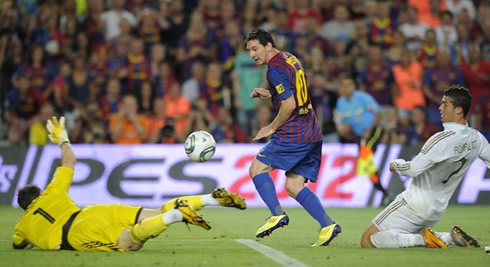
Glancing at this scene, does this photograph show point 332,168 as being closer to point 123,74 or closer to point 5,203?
point 123,74

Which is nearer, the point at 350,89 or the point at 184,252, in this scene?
the point at 184,252

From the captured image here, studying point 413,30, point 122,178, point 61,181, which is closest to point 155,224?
point 61,181

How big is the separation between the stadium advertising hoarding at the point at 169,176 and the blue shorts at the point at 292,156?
683 centimetres

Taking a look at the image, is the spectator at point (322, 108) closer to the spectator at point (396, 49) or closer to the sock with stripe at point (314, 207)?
the spectator at point (396, 49)

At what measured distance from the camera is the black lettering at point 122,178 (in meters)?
16.9

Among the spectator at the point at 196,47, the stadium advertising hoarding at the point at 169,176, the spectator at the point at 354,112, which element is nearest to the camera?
the stadium advertising hoarding at the point at 169,176

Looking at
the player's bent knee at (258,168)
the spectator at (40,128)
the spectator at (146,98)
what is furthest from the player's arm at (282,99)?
the spectator at (40,128)

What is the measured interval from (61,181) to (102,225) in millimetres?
709

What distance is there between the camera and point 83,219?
8492 millimetres

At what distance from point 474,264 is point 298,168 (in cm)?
268

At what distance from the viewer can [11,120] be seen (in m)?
18.2

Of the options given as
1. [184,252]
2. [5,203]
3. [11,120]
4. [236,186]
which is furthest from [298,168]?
[11,120]

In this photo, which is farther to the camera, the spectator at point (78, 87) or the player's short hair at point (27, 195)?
the spectator at point (78, 87)

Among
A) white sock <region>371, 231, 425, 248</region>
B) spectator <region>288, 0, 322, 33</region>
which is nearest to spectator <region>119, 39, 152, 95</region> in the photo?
spectator <region>288, 0, 322, 33</region>
